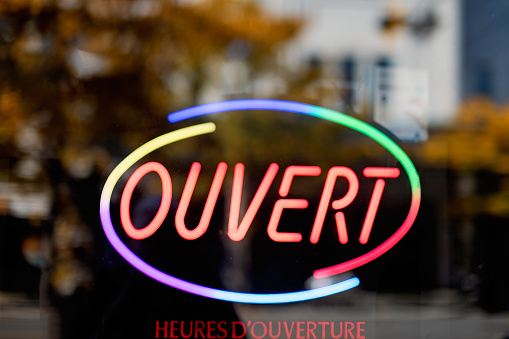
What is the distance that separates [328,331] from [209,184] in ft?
3.59

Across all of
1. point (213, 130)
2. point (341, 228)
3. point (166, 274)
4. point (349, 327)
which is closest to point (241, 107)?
point (213, 130)

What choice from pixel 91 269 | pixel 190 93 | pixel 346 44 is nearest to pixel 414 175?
pixel 346 44

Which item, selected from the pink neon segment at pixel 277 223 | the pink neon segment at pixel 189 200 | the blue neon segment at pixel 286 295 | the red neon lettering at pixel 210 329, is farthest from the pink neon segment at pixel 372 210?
the red neon lettering at pixel 210 329

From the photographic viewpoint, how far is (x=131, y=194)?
3189mm

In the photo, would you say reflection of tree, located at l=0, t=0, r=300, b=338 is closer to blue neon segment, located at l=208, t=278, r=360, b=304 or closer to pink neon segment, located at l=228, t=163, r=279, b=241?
pink neon segment, located at l=228, t=163, r=279, b=241

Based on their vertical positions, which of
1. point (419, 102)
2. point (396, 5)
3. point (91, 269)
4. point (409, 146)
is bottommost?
point (91, 269)

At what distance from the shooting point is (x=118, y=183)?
320cm

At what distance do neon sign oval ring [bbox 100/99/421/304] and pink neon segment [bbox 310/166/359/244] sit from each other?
0.76 ft

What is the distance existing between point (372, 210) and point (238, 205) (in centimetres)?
77

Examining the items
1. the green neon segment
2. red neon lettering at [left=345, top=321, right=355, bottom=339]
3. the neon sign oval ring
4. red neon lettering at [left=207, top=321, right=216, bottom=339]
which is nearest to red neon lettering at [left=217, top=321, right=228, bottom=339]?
red neon lettering at [left=207, top=321, right=216, bottom=339]

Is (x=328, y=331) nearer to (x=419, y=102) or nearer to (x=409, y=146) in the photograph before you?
(x=409, y=146)

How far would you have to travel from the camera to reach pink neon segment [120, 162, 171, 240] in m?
3.15

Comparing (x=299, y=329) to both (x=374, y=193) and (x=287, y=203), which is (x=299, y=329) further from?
(x=374, y=193)

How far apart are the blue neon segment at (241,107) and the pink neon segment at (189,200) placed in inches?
11.5
